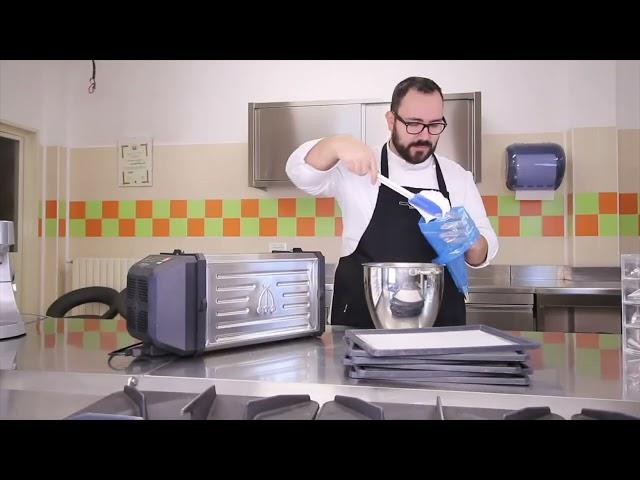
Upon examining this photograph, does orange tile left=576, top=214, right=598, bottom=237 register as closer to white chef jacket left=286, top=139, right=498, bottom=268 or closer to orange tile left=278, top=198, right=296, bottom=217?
white chef jacket left=286, top=139, right=498, bottom=268

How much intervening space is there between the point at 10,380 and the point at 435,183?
4.95 ft

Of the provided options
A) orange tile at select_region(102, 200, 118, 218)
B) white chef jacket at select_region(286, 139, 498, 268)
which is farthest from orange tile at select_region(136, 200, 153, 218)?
white chef jacket at select_region(286, 139, 498, 268)

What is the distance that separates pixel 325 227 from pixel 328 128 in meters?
0.70

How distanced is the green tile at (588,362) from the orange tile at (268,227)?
8.26 feet

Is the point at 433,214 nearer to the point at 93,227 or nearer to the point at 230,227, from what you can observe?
the point at 230,227

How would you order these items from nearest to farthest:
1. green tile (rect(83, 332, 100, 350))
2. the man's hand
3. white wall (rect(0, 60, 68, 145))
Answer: green tile (rect(83, 332, 100, 350)) < the man's hand < white wall (rect(0, 60, 68, 145))

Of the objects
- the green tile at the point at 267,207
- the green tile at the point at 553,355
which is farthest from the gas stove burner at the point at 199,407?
the green tile at the point at 267,207

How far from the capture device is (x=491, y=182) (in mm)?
3350

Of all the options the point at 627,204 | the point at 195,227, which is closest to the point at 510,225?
the point at 627,204

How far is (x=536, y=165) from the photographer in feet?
9.98

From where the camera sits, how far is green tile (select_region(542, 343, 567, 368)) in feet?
3.59

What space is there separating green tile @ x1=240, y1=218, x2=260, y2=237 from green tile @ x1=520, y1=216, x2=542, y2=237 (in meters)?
1.73

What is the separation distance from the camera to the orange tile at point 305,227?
3.53m
